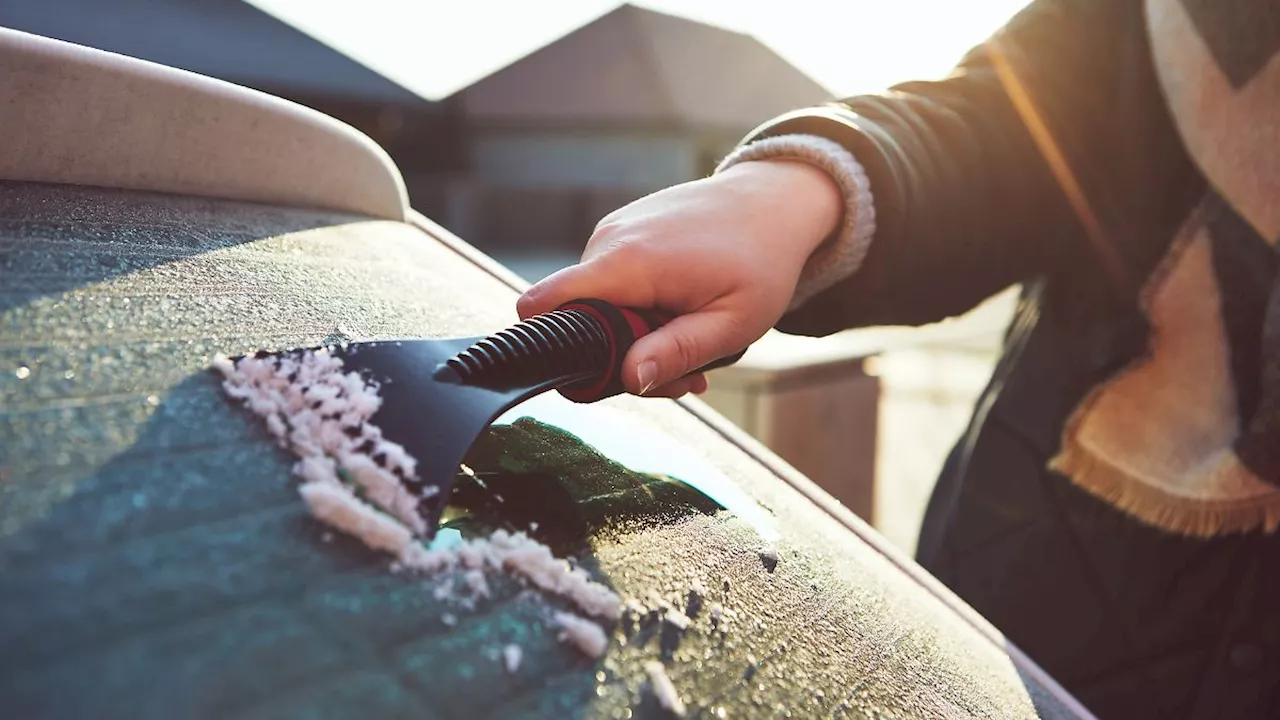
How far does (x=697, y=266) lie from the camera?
81cm

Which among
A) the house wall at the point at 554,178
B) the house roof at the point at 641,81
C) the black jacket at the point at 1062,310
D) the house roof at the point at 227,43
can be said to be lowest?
the house wall at the point at 554,178

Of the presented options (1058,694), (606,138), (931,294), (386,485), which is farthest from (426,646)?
(606,138)

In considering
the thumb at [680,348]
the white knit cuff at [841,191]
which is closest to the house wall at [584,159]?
the white knit cuff at [841,191]

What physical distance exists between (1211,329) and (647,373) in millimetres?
871

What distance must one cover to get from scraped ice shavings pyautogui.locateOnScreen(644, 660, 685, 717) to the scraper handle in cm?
24

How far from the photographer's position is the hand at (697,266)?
29.6 inches

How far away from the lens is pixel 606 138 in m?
14.5

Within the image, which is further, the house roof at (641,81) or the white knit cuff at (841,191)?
the house roof at (641,81)

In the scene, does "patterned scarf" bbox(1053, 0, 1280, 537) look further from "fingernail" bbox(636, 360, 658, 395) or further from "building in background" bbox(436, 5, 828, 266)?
"building in background" bbox(436, 5, 828, 266)

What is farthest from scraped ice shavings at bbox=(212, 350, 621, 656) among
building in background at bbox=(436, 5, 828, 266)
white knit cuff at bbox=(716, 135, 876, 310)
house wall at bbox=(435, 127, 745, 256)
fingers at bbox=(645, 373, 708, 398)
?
building in background at bbox=(436, 5, 828, 266)

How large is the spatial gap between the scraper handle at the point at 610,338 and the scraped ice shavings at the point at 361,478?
17cm

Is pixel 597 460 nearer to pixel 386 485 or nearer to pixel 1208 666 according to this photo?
A: pixel 386 485

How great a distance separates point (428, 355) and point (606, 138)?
46.8 feet

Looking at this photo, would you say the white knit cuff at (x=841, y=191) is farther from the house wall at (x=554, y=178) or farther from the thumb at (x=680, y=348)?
the house wall at (x=554, y=178)
